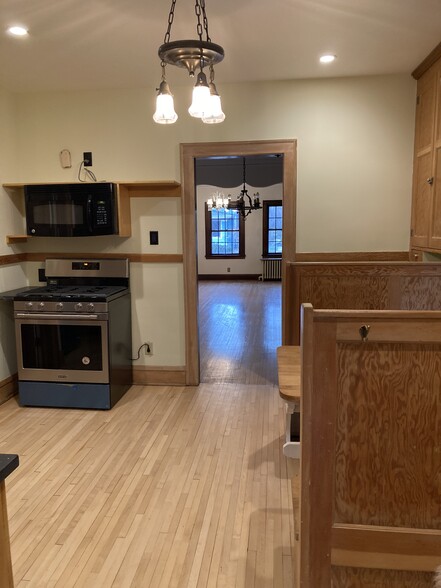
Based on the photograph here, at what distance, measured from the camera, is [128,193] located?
392cm

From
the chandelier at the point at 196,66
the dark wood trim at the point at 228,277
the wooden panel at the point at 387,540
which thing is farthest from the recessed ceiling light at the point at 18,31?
the dark wood trim at the point at 228,277

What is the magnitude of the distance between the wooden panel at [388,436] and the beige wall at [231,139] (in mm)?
2669

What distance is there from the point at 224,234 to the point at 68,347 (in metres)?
8.36

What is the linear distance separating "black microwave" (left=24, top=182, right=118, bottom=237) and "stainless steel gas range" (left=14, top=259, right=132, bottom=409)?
501mm

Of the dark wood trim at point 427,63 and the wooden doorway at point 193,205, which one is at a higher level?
the dark wood trim at point 427,63

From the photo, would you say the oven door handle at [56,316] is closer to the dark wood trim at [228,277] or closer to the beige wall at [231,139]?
the beige wall at [231,139]

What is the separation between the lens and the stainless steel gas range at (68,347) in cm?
352

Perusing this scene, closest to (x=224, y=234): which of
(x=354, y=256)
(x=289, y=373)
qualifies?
(x=354, y=256)

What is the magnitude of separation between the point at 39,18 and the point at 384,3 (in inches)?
72.4

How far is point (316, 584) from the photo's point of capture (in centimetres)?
132

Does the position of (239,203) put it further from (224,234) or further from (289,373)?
(289,373)

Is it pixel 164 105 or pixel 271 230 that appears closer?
pixel 164 105

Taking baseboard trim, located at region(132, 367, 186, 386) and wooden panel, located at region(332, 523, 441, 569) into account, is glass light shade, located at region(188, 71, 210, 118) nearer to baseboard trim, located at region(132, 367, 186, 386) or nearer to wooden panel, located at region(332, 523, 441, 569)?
wooden panel, located at region(332, 523, 441, 569)

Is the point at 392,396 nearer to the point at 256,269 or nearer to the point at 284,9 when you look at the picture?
the point at 284,9
